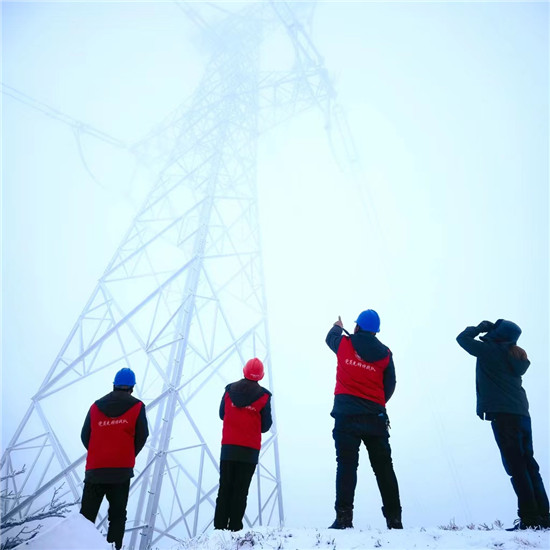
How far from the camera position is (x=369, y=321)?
355 centimetres

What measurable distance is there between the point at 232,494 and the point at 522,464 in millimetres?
2735

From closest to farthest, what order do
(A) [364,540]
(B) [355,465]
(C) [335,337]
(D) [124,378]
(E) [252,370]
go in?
1. (A) [364,540]
2. (B) [355,465]
3. (C) [335,337]
4. (D) [124,378]
5. (E) [252,370]

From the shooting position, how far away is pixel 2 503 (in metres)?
4.26

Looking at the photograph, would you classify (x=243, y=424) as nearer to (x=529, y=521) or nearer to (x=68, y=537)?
(x=68, y=537)

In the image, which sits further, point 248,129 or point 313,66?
point 313,66

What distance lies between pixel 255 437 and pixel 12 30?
8832cm

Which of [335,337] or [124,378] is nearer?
[335,337]

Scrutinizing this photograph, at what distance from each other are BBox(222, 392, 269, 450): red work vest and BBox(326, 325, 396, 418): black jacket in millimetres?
910

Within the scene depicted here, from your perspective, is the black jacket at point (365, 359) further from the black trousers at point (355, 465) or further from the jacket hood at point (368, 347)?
the black trousers at point (355, 465)

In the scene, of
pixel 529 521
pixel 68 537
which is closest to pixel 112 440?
pixel 68 537

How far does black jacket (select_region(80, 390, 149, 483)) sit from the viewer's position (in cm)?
343

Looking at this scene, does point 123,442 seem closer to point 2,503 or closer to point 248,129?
point 2,503

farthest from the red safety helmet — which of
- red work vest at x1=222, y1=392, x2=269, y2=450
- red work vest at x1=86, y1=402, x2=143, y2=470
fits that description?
red work vest at x1=86, y1=402, x2=143, y2=470

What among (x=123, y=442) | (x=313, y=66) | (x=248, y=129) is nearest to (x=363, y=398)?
(x=123, y=442)
